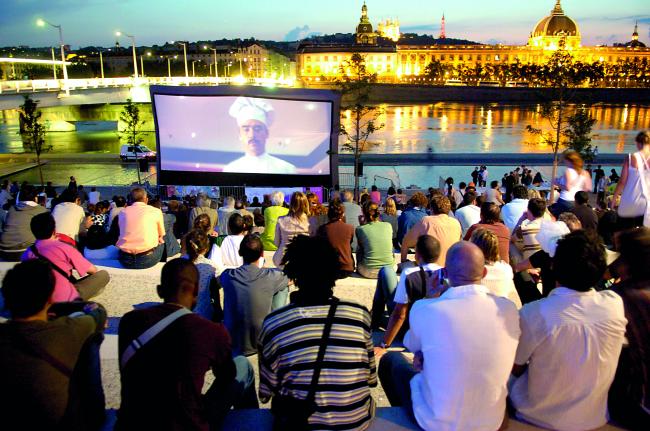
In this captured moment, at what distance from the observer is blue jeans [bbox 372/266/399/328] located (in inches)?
175

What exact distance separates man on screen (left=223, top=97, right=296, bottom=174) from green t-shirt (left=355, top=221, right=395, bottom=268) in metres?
10.1

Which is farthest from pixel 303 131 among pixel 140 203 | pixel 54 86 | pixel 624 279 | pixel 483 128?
pixel 483 128

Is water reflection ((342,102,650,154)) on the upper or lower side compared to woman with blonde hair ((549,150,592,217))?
lower

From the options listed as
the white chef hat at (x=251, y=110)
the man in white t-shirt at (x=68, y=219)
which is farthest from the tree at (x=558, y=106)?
the man in white t-shirt at (x=68, y=219)

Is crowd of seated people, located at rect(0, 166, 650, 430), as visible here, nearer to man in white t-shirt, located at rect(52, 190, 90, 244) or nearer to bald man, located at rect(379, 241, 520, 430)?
bald man, located at rect(379, 241, 520, 430)

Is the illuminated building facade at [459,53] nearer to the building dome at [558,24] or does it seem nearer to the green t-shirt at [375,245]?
the building dome at [558,24]

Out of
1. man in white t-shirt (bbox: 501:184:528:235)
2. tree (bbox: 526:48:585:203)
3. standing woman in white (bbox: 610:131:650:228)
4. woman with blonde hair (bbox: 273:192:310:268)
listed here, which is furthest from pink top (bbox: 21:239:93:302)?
tree (bbox: 526:48:585:203)

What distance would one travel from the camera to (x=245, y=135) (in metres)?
15.2

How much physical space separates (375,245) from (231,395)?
2.82 meters

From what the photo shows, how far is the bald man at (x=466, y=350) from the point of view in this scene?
2.39 metres

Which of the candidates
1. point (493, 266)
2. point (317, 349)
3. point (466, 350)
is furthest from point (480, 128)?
point (317, 349)

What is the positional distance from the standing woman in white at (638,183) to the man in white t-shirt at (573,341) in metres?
3.23

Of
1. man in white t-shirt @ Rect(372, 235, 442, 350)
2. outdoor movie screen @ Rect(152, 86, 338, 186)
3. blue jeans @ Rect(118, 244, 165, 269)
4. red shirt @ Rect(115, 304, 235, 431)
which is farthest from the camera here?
outdoor movie screen @ Rect(152, 86, 338, 186)

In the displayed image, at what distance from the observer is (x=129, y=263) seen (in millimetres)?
5520
